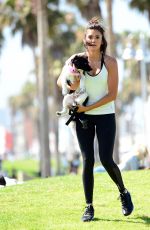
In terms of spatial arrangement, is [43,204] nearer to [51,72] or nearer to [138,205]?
[138,205]

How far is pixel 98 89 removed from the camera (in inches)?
249

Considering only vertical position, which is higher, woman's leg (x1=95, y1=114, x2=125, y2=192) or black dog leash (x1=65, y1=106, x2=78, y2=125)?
black dog leash (x1=65, y1=106, x2=78, y2=125)

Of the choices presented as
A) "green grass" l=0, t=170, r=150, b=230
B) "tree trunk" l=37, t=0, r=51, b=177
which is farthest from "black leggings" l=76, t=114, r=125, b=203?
"tree trunk" l=37, t=0, r=51, b=177

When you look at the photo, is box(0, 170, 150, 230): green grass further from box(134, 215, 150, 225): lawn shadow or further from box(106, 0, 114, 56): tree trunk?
box(106, 0, 114, 56): tree trunk

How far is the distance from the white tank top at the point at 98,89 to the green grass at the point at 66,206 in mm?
1102

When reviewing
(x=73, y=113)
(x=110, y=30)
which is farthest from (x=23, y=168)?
(x=73, y=113)

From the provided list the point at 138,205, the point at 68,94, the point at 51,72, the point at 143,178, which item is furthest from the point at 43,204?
the point at 51,72

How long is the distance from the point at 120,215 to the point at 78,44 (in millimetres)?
50308

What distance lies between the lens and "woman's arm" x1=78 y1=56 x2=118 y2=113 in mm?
6258

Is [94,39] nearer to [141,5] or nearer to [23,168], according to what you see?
[141,5]

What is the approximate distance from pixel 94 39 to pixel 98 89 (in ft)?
1.59

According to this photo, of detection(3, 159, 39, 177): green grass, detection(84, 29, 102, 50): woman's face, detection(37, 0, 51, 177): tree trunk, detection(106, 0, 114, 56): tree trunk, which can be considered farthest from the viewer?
detection(3, 159, 39, 177): green grass

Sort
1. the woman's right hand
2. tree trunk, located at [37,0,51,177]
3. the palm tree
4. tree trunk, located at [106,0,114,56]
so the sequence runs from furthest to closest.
A: the palm tree
tree trunk, located at [37,0,51,177]
tree trunk, located at [106,0,114,56]
the woman's right hand

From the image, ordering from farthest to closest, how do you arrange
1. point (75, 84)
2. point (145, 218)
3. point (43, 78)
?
point (43, 78)
point (145, 218)
point (75, 84)
